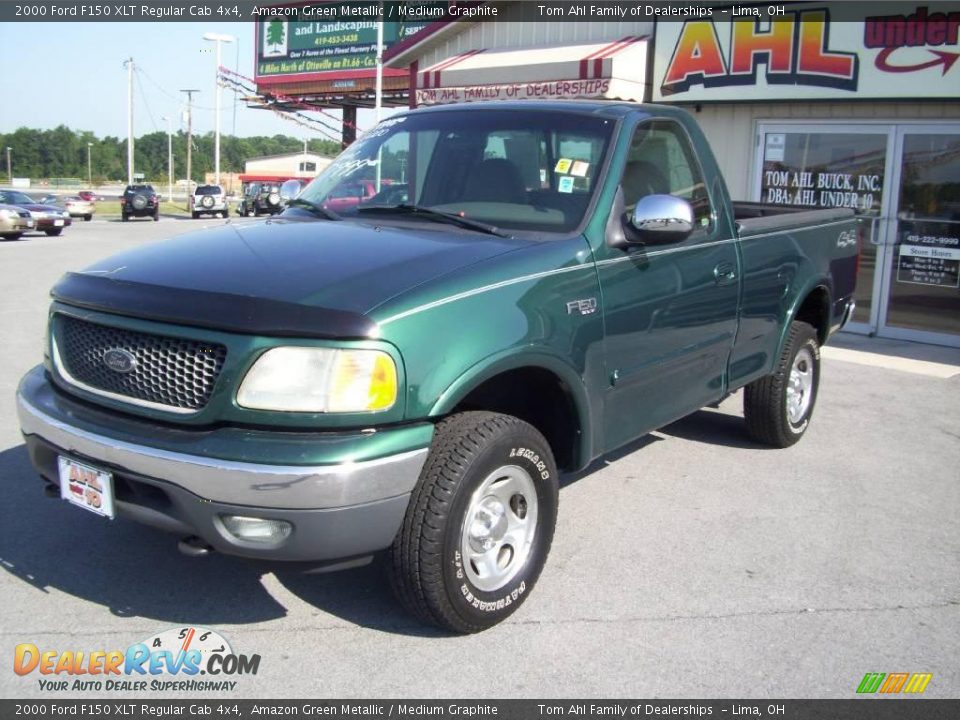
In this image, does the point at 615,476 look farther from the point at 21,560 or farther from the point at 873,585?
the point at 21,560

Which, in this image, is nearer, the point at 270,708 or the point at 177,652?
the point at 270,708

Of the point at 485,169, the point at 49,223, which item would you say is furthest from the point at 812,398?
the point at 49,223

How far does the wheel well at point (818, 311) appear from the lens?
20.7ft

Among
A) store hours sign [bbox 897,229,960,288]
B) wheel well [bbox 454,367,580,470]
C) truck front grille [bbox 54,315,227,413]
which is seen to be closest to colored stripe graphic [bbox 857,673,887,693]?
wheel well [bbox 454,367,580,470]

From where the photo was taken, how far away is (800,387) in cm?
628

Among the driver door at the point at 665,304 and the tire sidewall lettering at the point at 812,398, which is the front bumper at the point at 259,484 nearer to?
the driver door at the point at 665,304

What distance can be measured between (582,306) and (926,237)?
26.3 ft

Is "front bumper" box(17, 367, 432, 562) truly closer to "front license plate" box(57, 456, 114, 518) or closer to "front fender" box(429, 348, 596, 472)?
"front license plate" box(57, 456, 114, 518)

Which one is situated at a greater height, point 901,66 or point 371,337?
point 901,66

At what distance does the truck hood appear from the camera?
313 cm

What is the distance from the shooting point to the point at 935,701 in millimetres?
3271

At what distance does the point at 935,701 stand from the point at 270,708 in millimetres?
2258

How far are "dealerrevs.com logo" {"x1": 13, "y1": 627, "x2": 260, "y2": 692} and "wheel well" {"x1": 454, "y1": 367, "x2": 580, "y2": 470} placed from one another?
131cm

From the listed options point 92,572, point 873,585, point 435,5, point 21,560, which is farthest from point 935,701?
point 435,5
